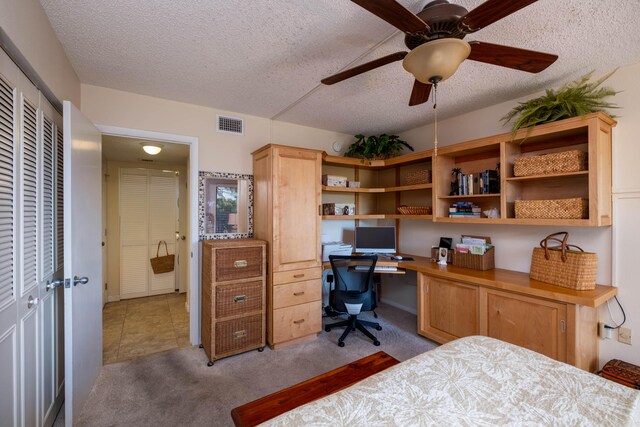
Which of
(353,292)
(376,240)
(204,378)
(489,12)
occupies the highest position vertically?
(489,12)

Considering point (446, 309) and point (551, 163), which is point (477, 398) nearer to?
point (446, 309)

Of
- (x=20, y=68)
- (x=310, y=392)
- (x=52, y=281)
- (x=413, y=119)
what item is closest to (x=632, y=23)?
(x=413, y=119)

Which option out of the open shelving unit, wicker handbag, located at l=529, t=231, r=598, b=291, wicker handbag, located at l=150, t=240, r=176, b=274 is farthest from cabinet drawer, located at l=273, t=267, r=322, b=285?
wicker handbag, located at l=150, t=240, r=176, b=274

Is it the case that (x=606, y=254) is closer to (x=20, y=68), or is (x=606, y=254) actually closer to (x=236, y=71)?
(x=236, y=71)

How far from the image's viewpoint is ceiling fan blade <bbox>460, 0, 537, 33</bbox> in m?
1.07

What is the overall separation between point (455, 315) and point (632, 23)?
2.42 meters

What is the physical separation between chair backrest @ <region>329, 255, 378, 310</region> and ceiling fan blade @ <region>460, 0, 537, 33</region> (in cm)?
206

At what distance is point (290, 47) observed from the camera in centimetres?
192

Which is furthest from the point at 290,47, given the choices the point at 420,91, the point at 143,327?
the point at 143,327

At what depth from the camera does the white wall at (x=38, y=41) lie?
1216 mm

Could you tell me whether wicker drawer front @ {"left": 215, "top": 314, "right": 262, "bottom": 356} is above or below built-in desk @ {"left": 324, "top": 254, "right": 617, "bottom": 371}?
below

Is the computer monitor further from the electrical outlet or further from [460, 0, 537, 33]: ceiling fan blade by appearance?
[460, 0, 537, 33]: ceiling fan blade

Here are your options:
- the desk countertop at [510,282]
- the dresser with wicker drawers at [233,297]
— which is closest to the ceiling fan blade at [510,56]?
the desk countertop at [510,282]

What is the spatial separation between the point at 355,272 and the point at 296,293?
0.70m
